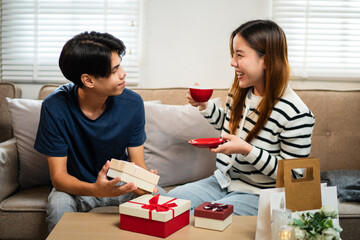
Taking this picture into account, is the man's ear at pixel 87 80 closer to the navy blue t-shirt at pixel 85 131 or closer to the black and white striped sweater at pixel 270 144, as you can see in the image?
the navy blue t-shirt at pixel 85 131

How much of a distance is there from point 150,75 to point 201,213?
1.63 metres

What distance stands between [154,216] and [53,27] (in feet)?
6.47

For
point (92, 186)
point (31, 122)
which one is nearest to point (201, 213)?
point (92, 186)

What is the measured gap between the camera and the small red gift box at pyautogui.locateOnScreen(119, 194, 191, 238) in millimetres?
1286

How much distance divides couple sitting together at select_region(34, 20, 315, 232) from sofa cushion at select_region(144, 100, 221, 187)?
1.07 feet

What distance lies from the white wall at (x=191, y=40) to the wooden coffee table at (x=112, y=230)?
1.52 meters

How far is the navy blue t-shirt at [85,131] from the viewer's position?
1742 mm

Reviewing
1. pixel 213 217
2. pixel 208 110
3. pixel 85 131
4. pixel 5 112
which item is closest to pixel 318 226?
pixel 213 217

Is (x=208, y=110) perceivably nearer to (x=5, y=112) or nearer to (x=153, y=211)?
(x=153, y=211)

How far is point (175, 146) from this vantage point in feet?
7.28

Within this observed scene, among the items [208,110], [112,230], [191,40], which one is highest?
[191,40]

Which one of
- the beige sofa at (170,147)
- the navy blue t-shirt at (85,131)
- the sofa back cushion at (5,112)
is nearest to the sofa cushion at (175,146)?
the beige sofa at (170,147)

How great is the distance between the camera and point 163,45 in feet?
9.16

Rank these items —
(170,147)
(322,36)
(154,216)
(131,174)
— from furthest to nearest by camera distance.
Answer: (322,36), (170,147), (131,174), (154,216)
